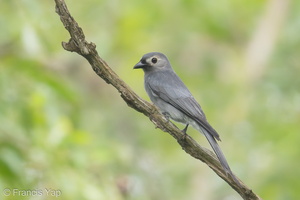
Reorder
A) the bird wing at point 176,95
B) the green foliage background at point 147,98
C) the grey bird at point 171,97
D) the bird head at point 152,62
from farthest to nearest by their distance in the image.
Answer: the bird head at point 152,62
the green foliage background at point 147,98
the bird wing at point 176,95
the grey bird at point 171,97

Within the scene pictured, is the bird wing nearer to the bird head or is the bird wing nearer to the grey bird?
the grey bird

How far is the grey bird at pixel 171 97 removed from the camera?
4.43m

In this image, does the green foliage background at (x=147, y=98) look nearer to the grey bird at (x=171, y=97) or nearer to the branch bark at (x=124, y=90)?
the grey bird at (x=171, y=97)

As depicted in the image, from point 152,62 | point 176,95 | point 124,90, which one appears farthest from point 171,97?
point 124,90

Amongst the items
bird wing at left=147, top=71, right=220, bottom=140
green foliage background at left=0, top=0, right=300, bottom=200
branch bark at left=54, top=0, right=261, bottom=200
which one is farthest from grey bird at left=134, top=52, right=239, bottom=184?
green foliage background at left=0, top=0, right=300, bottom=200

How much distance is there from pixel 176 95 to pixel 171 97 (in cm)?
4

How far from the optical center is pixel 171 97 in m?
5.05

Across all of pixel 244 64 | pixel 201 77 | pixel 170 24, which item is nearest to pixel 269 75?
pixel 244 64

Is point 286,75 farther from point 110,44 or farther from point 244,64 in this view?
point 110,44

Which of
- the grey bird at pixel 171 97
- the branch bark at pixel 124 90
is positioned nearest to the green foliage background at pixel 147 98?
the grey bird at pixel 171 97

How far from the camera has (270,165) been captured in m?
7.61

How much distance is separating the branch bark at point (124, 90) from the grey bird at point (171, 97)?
236 millimetres

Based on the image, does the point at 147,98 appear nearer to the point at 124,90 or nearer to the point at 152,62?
the point at 152,62

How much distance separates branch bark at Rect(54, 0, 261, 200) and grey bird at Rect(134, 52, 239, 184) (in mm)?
236
